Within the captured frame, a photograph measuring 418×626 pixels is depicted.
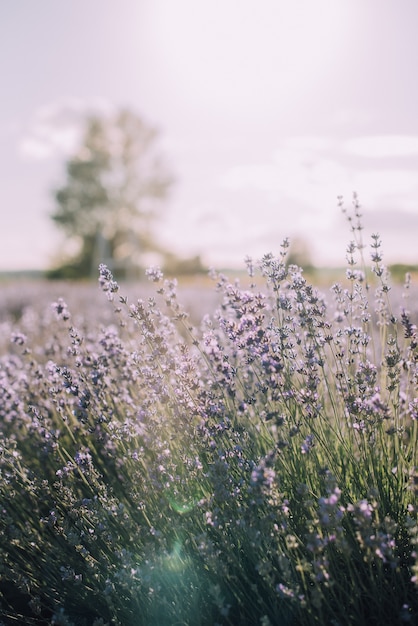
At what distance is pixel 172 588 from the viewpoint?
2.16 m

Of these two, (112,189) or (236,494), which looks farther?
(112,189)

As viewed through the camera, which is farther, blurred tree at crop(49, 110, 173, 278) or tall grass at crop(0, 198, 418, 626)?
blurred tree at crop(49, 110, 173, 278)

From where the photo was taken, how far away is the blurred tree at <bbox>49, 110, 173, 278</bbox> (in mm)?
29875

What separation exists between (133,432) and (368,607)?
1.16 metres

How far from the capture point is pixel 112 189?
29.9 meters

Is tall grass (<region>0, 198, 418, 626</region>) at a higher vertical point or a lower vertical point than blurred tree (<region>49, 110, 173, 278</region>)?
lower

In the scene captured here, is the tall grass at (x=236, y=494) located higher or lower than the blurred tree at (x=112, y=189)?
lower

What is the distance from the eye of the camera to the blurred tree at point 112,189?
29875 mm

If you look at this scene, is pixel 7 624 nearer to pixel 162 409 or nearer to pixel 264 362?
pixel 162 409

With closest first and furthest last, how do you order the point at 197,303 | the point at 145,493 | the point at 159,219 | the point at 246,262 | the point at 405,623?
the point at 405,623 → the point at 145,493 → the point at 246,262 → the point at 197,303 → the point at 159,219

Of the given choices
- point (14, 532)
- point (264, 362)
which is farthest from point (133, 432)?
point (264, 362)

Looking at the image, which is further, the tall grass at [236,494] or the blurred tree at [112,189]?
the blurred tree at [112,189]

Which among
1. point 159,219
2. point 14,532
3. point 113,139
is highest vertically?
point 113,139

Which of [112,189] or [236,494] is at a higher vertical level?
[112,189]
